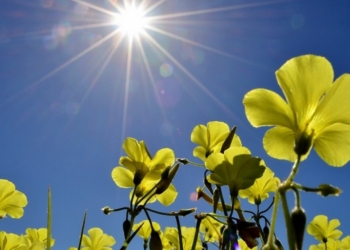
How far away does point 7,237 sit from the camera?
2607 mm

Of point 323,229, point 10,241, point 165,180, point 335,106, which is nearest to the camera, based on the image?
point 335,106

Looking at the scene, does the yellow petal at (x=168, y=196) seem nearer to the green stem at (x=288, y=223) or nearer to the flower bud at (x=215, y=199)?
the flower bud at (x=215, y=199)

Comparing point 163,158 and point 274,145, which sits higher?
point 163,158

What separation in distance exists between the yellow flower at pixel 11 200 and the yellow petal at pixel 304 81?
2.17 m

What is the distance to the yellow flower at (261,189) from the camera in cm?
241

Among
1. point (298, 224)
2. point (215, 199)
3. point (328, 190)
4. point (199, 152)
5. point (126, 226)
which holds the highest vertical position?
point (199, 152)

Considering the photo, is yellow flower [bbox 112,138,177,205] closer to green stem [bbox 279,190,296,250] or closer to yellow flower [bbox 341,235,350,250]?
green stem [bbox 279,190,296,250]

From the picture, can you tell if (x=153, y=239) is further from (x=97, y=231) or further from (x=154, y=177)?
(x=97, y=231)

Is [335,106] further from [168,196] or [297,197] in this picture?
[168,196]

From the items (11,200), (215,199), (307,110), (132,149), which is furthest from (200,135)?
(11,200)

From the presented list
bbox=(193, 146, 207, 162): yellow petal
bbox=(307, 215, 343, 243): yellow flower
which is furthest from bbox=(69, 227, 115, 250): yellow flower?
bbox=(307, 215, 343, 243): yellow flower

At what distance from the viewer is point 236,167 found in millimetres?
1860

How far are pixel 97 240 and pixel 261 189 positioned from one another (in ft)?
6.66

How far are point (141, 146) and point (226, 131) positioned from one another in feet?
1.98
